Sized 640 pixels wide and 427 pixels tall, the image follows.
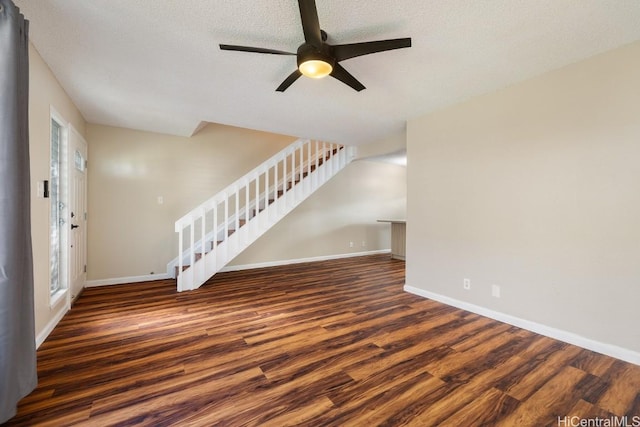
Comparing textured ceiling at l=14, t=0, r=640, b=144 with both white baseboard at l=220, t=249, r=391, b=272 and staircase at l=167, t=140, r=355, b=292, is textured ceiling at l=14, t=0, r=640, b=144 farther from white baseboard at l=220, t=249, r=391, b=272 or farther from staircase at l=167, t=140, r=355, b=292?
white baseboard at l=220, t=249, r=391, b=272

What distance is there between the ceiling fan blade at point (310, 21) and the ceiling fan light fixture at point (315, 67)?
0.36ft

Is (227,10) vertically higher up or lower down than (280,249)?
higher up

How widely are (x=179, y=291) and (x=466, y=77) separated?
4.29 metres

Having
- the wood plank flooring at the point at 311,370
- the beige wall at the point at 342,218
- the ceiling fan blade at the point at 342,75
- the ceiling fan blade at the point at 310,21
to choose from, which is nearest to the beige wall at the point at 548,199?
the wood plank flooring at the point at 311,370

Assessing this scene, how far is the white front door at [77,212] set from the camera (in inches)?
124

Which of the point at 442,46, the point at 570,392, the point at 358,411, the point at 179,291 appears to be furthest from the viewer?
the point at 179,291

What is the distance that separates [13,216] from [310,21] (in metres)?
1.95

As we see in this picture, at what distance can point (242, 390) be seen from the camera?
175cm

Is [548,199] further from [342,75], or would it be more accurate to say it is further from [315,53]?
[315,53]

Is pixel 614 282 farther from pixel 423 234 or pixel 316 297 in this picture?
pixel 316 297

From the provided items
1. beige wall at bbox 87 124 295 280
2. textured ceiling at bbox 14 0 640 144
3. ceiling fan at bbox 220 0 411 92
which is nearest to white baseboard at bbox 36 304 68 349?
beige wall at bbox 87 124 295 280

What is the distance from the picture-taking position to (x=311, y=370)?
1972 millimetres

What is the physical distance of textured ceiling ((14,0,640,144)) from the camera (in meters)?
1.73

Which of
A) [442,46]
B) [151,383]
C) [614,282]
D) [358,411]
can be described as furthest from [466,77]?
[151,383]
